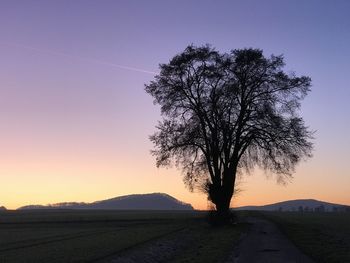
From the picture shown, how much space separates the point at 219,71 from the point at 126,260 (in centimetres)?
2557

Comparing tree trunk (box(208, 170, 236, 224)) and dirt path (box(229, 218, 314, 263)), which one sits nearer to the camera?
dirt path (box(229, 218, 314, 263))

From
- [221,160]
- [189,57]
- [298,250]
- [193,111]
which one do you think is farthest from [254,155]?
[298,250]

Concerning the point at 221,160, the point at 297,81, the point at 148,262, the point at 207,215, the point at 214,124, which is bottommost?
the point at 148,262

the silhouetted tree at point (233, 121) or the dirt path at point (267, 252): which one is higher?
the silhouetted tree at point (233, 121)

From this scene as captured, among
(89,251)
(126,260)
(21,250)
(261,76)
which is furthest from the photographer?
(261,76)

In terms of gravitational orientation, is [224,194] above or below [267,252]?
above

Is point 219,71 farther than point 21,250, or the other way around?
point 219,71

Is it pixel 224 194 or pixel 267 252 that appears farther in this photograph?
pixel 224 194

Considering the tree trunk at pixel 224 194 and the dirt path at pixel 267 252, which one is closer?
the dirt path at pixel 267 252

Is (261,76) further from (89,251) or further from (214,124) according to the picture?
(89,251)

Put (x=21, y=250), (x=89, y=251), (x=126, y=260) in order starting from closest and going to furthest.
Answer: (x=126, y=260)
(x=89, y=251)
(x=21, y=250)

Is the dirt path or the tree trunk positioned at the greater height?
the tree trunk

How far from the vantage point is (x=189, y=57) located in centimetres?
4922

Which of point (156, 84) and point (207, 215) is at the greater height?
point (156, 84)
